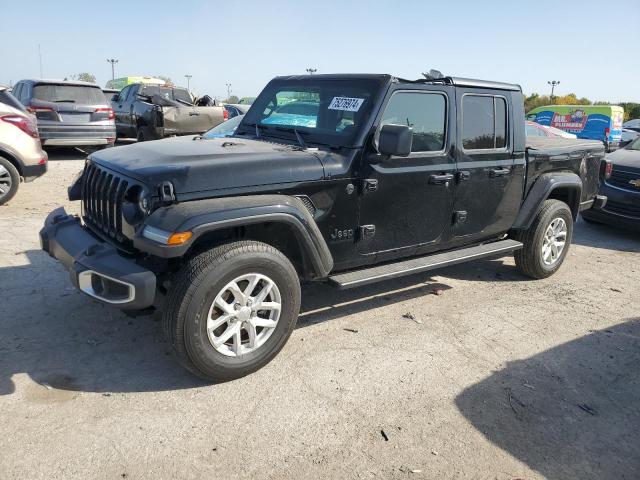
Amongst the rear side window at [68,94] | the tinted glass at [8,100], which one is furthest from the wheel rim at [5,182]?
the rear side window at [68,94]

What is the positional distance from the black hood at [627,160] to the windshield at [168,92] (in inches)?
429

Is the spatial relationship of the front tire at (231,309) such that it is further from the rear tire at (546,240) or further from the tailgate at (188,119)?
A: the tailgate at (188,119)

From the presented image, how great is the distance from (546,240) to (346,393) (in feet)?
10.6

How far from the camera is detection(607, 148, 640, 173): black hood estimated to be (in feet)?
25.0

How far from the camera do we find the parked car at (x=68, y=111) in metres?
10.9

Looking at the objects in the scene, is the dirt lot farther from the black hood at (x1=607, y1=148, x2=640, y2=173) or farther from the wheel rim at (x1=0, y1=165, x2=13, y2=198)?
the black hood at (x1=607, y1=148, x2=640, y2=173)

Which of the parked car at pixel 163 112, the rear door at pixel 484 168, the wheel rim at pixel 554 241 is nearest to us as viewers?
the rear door at pixel 484 168

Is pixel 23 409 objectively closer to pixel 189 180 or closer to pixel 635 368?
pixel 189 180

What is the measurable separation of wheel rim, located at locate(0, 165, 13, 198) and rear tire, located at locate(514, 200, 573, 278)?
262 inches

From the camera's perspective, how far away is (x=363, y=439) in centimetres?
286

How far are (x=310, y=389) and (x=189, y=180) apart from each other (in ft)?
4.91

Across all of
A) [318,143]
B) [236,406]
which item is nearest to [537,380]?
[236,406]

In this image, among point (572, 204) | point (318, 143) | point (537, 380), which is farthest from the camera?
point (572, 204)

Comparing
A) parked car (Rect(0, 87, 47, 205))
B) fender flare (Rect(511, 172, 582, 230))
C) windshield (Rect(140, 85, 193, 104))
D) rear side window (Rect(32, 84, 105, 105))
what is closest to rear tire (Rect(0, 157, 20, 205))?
parked car (Rect(0, 87, 47, 205))
